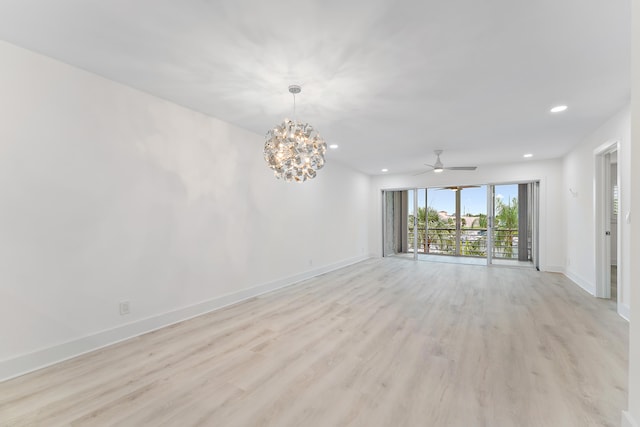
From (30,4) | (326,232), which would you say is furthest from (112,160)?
(326,232)

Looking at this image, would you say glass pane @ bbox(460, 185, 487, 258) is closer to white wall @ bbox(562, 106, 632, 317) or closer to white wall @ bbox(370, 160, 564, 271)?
white wall @ bbox(370, 160, 564, 271)

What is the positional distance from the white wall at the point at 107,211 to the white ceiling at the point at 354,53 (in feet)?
0.98

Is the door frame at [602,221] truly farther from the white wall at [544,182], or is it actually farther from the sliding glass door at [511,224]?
the sliding glass door at [511,224]

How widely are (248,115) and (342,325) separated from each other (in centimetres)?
286

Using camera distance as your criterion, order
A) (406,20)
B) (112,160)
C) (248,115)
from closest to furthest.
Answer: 1. (406,20)
2. (112,160)
3. (248,115)

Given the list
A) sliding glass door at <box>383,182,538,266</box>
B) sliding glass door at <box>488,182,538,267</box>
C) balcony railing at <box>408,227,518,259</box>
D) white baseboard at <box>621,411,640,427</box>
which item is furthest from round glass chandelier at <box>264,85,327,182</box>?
balcony railing at <box>408,227,518,259</box>

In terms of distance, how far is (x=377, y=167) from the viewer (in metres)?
7.11

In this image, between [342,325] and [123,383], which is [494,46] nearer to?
[342,325]

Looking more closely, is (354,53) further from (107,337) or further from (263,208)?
(107,337)

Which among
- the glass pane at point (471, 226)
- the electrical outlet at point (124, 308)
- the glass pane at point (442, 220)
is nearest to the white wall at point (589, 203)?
the glass pane at point (471, 226)

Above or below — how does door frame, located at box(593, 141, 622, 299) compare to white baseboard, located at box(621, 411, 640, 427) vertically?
above

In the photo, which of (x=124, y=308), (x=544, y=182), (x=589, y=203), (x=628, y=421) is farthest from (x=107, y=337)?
(x=544, y=182)

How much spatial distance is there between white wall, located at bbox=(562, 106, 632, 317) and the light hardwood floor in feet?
2.69

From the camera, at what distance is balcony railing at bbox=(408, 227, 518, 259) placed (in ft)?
24.9
